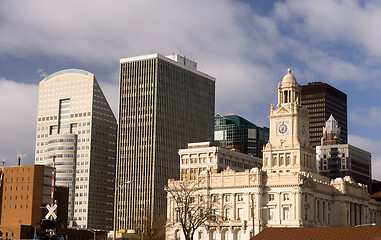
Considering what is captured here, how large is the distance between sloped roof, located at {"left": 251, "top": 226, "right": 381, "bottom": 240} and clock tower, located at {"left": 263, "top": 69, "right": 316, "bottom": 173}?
75.8 meters

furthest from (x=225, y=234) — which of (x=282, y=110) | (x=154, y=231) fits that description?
(x=282, y=110)

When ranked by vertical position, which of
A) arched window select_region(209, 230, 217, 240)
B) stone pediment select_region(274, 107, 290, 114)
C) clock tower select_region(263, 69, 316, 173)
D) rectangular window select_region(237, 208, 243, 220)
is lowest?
arched window select_region(209, 230, 217, 240)

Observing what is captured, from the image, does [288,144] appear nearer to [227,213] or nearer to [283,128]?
[283,128]

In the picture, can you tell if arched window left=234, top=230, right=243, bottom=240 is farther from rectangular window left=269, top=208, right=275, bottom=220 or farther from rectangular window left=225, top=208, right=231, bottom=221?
rectangular window left=269, top=208, right=275, bottom=220

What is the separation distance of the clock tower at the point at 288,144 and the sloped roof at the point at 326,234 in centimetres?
Result: 7585

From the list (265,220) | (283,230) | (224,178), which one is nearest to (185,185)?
(224,178)

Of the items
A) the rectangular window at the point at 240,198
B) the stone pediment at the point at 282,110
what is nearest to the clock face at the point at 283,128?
the stone pediment at the point at 282,110

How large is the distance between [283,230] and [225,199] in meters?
69.2

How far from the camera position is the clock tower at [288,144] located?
630 ft

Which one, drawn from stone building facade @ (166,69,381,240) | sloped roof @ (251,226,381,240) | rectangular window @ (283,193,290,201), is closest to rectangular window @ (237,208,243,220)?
stone building facade @ (166,69,381,240)

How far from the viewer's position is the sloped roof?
10744 centimetres

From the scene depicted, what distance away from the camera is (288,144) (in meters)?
194

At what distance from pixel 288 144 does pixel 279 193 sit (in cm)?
2154

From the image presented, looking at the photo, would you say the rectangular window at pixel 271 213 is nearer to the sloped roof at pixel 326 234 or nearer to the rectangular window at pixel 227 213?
the rectangular window at pixel 227 213
